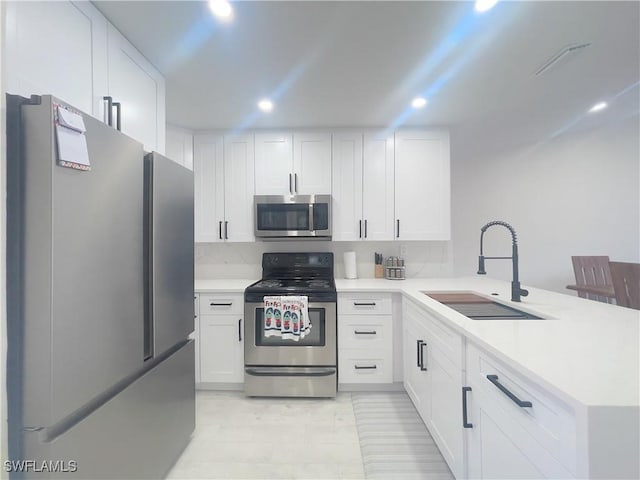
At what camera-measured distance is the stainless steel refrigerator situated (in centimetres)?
81

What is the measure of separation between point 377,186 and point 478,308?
1474 mm

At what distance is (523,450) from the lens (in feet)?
2.89

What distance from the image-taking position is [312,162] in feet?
8.95

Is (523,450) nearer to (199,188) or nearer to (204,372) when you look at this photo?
(204,372)

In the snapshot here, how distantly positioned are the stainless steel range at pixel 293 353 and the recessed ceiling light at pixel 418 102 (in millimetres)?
1655

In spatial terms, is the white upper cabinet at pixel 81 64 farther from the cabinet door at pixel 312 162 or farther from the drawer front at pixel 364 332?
the drawer front at pixel 364 332

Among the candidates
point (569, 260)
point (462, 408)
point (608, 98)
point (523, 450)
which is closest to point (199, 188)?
point (462, 408)

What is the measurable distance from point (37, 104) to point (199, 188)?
1934 millimetres

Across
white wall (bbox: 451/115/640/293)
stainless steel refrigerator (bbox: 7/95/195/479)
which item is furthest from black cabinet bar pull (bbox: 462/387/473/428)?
white wall (bbox: 451/115/640/293)

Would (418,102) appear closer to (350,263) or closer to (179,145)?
(350,263)

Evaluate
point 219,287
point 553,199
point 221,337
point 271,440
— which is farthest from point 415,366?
point 553,199

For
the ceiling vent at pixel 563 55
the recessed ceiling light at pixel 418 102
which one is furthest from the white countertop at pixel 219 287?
the ceiling vent at pixel 563 55

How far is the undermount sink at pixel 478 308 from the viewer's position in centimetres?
148

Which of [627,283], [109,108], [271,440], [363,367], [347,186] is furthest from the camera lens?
[347,186]
